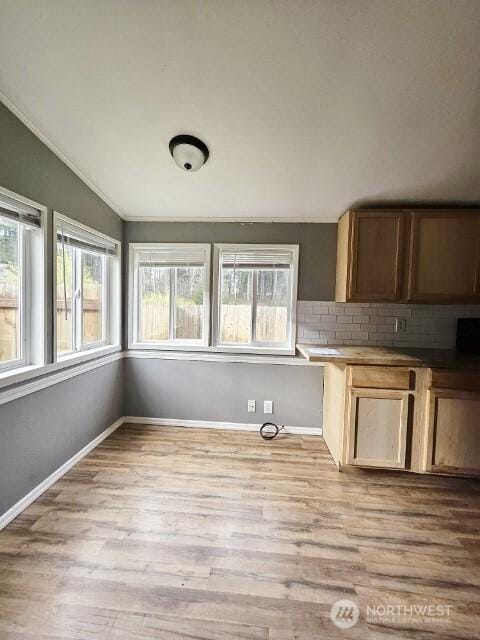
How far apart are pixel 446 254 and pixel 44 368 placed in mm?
3103

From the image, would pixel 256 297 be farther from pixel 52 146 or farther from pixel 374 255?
pixel 52 146

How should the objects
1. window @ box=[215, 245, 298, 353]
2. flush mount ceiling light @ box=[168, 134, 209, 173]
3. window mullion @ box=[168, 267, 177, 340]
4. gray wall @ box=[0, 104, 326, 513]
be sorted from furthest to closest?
1. window mullion @ box=[168, 267, 177, 340]
2. window @ box=[215, 245, 298, 353]
3. gray wall @ box=[0, 104, 326, 513]
4. flush mount ceiling light @ box=[168, 134, 209, 173]

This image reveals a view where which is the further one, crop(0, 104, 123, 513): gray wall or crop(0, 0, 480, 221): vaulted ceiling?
crop(0, 104, 123, 513): gray wall

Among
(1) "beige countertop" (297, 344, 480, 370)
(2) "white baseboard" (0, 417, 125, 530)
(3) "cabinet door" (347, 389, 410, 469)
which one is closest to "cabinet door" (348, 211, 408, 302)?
(1) "beige countertop" (297, 344, 480, 370)

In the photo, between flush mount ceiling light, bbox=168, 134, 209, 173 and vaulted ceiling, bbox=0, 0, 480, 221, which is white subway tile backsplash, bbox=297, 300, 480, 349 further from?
flush mount ceiling light, bbox=168, 134, 209, 173

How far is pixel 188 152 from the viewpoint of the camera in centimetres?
194

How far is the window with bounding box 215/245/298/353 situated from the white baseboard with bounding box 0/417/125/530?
137cm

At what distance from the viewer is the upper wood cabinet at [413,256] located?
2367mm

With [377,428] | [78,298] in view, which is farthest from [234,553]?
[78,298]

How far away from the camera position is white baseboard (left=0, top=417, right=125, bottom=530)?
1698mm

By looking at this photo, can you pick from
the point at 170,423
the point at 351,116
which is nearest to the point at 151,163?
the point at 351,116

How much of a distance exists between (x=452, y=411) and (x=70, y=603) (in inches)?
96.1

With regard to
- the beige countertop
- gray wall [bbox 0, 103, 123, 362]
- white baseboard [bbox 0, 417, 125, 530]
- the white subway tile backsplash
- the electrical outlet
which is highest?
gray wall [bbox 0, 103, 123, 362]

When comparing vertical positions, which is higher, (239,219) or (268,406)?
(239,219)
